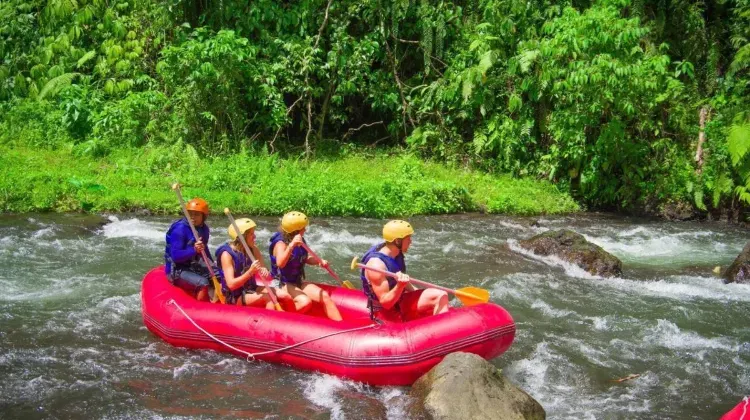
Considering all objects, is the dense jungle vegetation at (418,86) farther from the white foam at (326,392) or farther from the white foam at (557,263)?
the white foam at (326,392)

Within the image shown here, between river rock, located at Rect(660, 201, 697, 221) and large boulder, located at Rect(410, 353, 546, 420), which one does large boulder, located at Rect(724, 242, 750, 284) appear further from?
large boulder, located at Rect(410, 353, 546, 420)

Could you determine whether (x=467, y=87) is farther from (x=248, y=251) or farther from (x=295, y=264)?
(x=248, y=251)

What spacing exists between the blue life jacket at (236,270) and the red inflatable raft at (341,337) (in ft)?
1.09

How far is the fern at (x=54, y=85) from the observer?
15.0m

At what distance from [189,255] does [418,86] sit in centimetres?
914

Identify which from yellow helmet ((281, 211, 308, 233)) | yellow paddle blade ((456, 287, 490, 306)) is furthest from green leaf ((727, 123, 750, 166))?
yellow helmet ((281, 211, 308, 233))

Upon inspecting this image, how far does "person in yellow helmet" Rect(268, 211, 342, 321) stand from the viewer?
22.1 feet

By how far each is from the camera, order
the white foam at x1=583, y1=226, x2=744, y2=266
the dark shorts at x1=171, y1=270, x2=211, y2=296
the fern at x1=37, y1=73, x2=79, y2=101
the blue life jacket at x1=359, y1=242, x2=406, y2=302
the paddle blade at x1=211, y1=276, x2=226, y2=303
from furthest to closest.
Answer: the fern at x1=37, y1=73, x2=79, y2=101 < the white foam at x1=583, y1=226, x2=744, y2=266 < the dark shorts at x1=171, y1=270, x2=211, y2=296 < the paddle blade at x1=211, y1=276, x2=226, y2=303 < the blue life jacket at x1=359, y1=242, x2=406, y2=302

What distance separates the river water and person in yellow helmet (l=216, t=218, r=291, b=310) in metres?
0.63

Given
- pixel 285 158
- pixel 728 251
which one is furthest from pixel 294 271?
pixel 285 158

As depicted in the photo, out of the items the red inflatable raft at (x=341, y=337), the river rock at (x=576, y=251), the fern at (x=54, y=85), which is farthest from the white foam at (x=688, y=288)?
the fern at (x=54, y=85)

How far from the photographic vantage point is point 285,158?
48.8 feet

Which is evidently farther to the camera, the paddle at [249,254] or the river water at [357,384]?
the paddle at [249,254]

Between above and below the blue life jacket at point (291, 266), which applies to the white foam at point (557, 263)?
below
